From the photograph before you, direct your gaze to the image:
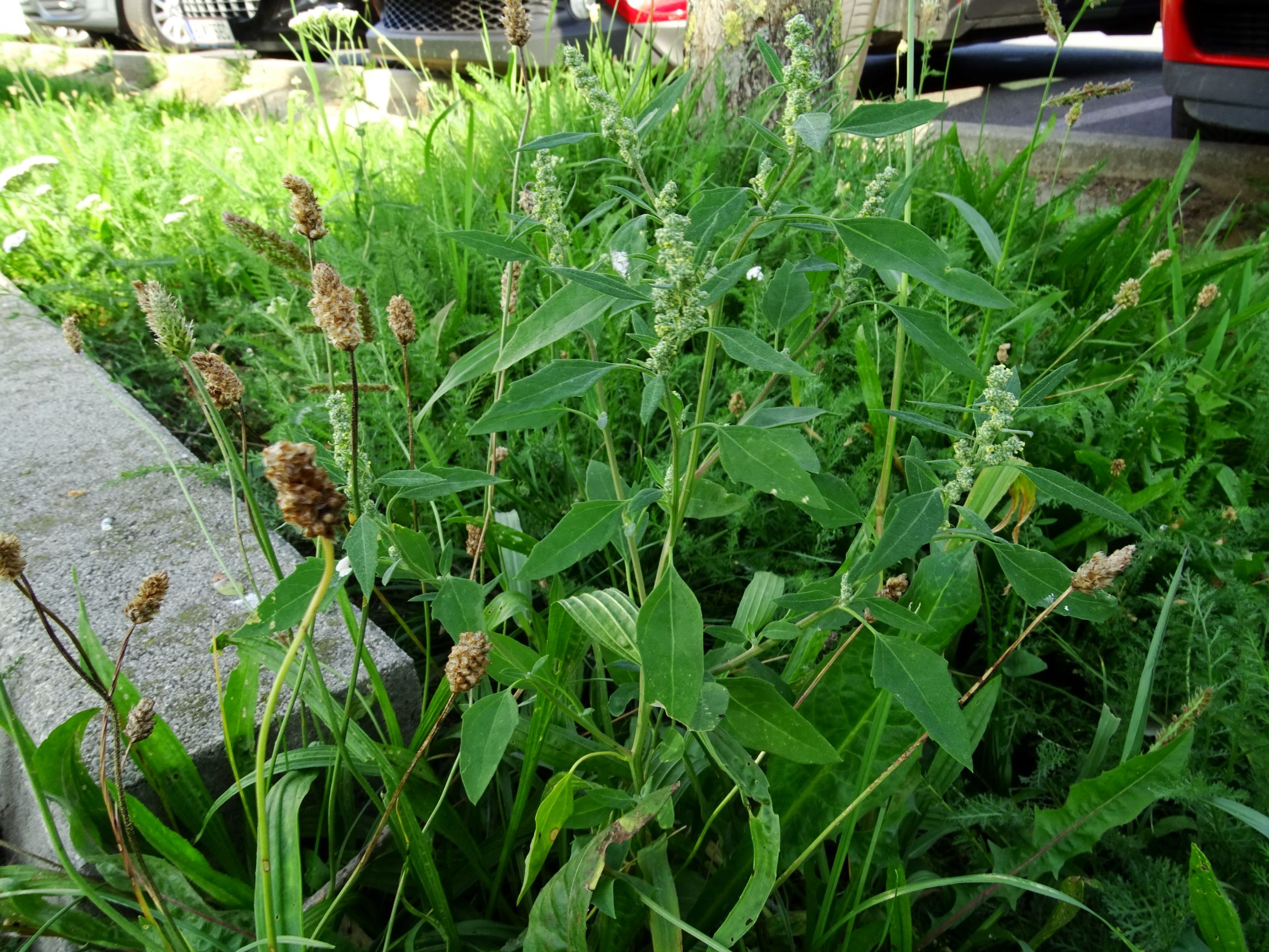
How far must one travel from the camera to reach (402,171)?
2.70m

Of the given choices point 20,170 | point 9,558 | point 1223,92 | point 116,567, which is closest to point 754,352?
point 9,558

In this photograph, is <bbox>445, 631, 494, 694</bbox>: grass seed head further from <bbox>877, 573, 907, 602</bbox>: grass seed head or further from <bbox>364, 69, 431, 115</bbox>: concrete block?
<bbox>364, 69, 431, 115</bbox>: concrete block

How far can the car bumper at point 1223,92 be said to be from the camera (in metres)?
3.48

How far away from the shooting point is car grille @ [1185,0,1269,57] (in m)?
3.49

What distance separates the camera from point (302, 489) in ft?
1.77

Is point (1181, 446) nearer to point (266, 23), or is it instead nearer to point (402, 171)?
point (402, 171)

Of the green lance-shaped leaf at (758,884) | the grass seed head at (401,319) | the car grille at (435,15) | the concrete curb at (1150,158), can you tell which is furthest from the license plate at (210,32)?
the green lance-shaped leaf at (758,884)

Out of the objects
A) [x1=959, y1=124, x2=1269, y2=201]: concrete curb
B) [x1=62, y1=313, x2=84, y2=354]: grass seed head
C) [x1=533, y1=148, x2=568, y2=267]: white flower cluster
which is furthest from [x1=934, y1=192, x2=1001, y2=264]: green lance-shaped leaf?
[x1=959, y1=124, x2=1269, y2=201]: concrete curb

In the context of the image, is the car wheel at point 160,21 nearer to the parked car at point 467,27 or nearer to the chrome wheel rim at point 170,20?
the chrome wheel rim at point 170,20

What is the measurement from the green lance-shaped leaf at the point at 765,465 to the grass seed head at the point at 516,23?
66 centimetres

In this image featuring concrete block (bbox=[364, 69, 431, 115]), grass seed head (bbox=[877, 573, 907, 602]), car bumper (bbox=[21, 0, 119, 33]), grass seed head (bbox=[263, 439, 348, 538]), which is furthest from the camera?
car bumper (bbox=[21, 0, 119, 33])

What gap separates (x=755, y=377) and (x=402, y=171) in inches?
57.5

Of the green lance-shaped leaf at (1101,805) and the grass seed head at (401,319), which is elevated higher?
the grass seed head at (401,319)

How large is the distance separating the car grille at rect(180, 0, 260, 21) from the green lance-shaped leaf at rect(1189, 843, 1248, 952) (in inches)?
331
